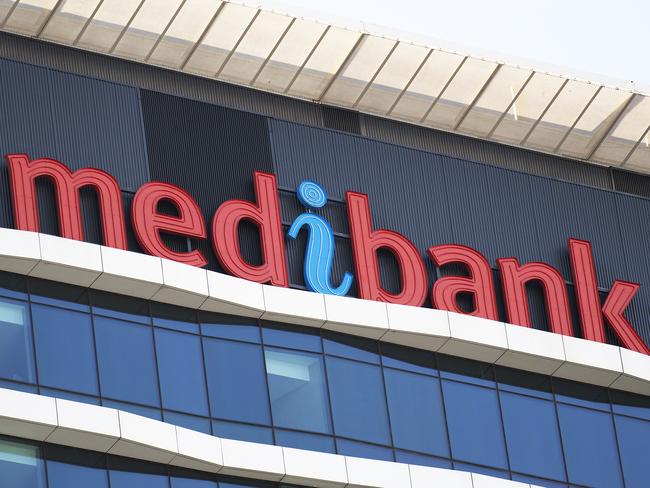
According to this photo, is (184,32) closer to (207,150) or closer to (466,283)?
(207,150)

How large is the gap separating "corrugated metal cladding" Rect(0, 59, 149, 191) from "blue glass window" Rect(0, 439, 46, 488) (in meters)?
8.55

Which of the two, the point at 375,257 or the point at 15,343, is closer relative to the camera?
the point at 15,343

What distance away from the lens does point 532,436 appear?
2212 inches

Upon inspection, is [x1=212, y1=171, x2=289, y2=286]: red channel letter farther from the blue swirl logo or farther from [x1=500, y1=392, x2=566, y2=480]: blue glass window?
[x1=500, y1=392, x2=566, y2=480]: blue glass window

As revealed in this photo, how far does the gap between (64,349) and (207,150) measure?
8.81 m

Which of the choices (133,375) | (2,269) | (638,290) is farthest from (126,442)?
(638,290)

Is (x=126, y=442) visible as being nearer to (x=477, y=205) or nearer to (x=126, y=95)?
(x=126, y=95)

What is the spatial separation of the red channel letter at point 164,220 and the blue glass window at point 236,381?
267 cm

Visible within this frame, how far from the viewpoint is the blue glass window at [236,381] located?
5147 centimetres

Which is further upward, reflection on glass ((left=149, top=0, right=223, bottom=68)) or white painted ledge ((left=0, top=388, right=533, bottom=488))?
reflection on glass ((left=149, top=0, right=223, bottom=68))

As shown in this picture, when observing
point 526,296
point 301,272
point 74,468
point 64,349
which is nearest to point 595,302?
point 526,296

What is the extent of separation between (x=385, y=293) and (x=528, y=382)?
5.24 metres

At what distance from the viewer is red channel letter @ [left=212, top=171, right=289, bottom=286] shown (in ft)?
176

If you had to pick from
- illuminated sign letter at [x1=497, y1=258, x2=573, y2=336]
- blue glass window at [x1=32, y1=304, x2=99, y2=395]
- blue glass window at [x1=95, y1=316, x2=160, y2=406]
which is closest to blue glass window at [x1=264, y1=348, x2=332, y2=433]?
blue glass window at [x1=95, y1=316, x2=160, y2=406]
